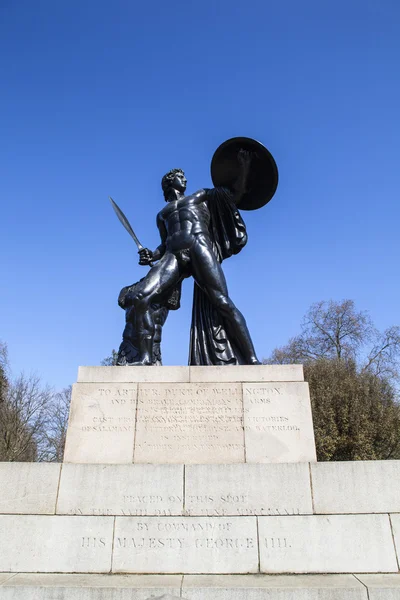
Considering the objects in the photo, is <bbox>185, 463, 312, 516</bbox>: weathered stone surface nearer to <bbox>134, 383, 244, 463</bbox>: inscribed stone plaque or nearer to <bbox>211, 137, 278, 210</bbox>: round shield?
<bbox>134, 383, 244, 463</bbox>: inscribed stone plaque

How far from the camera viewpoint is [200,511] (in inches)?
207

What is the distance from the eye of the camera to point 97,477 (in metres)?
5.54

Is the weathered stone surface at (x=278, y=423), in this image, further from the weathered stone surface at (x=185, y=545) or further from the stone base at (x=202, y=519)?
the weathered stone surface at (x=185, y=545)

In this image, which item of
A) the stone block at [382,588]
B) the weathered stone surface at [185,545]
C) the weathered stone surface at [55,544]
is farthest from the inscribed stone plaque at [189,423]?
the stone block at [382,588]

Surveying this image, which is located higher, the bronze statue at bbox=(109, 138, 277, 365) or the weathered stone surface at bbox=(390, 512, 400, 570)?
the bronze statue at bbox=(109, 138, 277, 365)

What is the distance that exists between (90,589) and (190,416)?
2423 mm

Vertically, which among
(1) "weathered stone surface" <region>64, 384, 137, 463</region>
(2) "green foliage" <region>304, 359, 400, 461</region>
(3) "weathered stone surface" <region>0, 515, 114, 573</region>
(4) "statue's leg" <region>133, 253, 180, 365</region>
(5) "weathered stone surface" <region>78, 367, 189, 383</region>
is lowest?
(3) "weathered stone surface" <region>0, 515, 114, 573</region>

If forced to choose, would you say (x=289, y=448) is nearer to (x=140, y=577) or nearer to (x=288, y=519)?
(x=288, y=519)

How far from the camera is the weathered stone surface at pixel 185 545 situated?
493cm

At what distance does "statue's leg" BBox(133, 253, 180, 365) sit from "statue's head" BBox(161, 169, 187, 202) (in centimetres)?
197

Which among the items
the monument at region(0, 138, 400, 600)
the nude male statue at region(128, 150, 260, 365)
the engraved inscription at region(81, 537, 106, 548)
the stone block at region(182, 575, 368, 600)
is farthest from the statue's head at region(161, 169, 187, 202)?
the stone block at region(182, 575, 368, 600)

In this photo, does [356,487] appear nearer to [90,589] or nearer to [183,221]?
[90,589]

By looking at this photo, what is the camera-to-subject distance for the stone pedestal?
461 centimetres

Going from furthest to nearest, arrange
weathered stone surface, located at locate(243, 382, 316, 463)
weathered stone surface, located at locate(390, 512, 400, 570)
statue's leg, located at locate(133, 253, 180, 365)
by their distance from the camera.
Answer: statue's leg, located at locate(133, 253, 180, 365) → weathered stone surface, located at locate(243, 382, 316, 463) → weathered stone surface, located at locate(390, 512, 400, 570)
